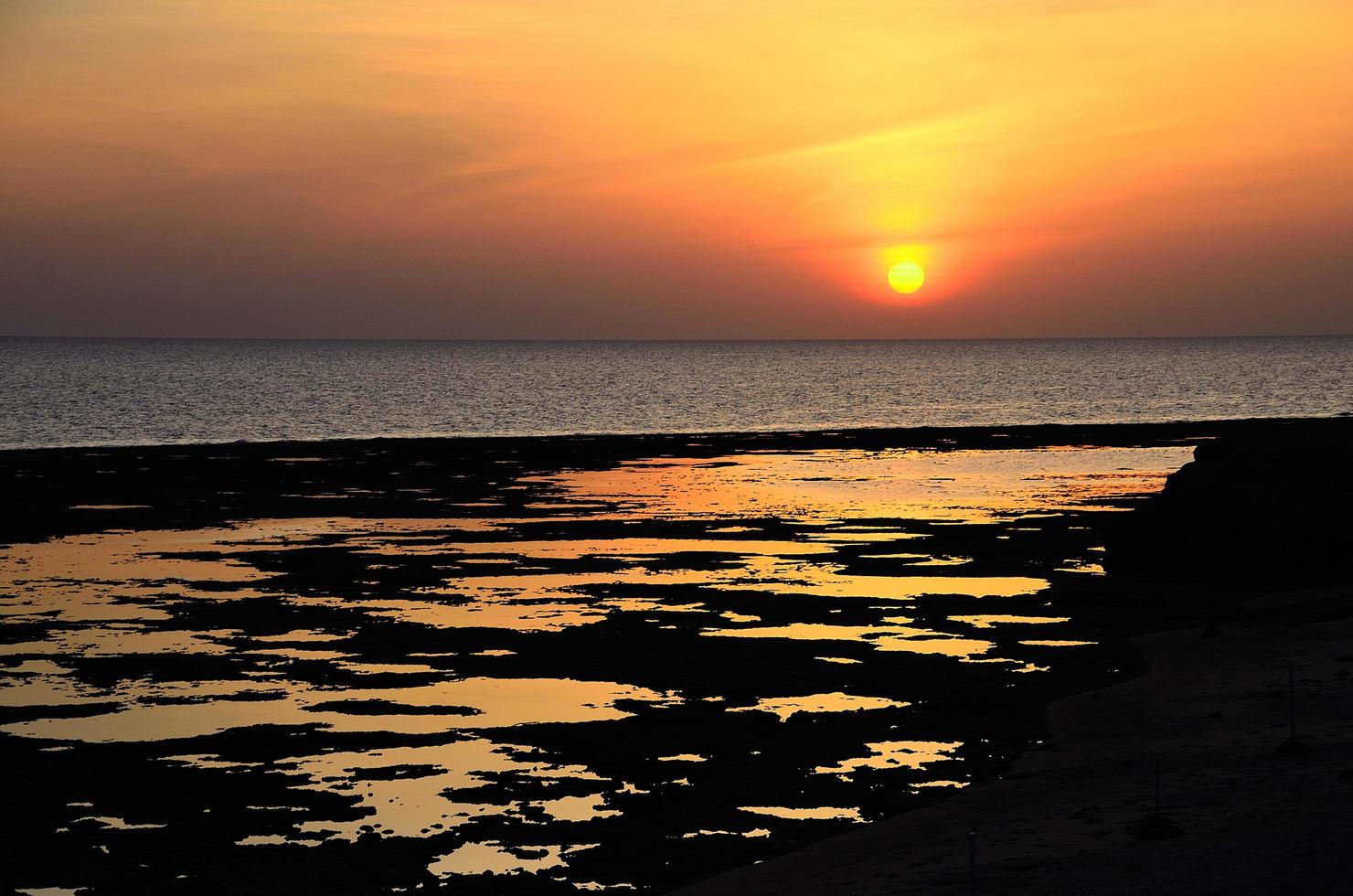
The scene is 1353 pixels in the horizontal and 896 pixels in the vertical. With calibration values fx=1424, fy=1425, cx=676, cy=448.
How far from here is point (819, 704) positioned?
723 inches

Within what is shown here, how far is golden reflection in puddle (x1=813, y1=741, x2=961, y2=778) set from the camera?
15.5 meters

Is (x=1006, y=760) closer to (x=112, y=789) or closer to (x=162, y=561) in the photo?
(x=112, y=789)

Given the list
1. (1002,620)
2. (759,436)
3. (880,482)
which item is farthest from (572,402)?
(1002,620)

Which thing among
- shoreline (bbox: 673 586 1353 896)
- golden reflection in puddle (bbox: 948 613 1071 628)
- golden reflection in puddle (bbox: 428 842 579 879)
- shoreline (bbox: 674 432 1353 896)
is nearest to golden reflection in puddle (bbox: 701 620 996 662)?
golden reflection in puddle (bbox: 948 613 1071 628)

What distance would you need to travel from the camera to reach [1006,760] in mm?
15648

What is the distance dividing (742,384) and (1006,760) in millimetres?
154679

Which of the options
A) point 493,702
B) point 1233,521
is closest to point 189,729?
point 493,702

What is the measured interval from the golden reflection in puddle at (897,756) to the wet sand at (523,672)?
0.17ft

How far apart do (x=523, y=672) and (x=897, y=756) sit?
21.4ft

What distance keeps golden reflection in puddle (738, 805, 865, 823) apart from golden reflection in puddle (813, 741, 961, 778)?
1161 mm

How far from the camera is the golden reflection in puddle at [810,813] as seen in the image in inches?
545

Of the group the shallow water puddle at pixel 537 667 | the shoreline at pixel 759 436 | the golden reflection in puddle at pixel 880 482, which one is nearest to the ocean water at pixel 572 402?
the shoreline at pixel 759 436

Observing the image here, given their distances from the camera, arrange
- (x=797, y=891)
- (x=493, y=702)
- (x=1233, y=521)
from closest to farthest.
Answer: (x=797, y=891) → (x=493, y=702) → (x=1233, y=521)

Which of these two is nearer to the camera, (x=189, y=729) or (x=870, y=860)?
(x=870, y=860)
